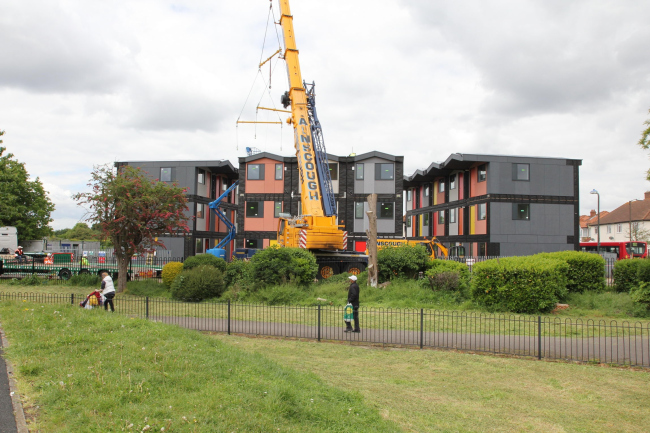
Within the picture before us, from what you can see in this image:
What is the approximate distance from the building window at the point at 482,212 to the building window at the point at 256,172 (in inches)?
679

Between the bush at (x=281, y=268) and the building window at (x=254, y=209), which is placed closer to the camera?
the bush at (x=281, y=268)

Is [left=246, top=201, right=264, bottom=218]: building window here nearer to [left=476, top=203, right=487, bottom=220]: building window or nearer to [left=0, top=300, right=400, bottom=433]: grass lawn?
[left=476, top=203, right=487, bottom=220]: building window

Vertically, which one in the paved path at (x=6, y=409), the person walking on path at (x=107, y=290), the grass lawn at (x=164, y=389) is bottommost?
the paved path at (x=6, y=409)

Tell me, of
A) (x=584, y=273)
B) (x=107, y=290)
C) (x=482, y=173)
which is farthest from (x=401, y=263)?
(x=482, y=173)

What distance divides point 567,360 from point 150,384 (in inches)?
337

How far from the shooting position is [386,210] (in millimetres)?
37125

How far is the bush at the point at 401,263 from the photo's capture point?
69.1 ft

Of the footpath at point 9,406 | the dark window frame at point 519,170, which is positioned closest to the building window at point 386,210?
the dark window frame at point 519,170

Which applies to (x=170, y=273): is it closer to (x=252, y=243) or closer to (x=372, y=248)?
(x=372, y=248)

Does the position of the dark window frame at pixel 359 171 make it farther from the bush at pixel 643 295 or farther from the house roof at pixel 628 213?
the house roof at pixel 628 213

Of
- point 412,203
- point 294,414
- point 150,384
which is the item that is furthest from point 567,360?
point 412,203

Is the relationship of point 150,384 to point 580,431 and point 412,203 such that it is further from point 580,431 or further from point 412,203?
point 412,203

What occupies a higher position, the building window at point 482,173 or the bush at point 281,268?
the building window at point 482,173

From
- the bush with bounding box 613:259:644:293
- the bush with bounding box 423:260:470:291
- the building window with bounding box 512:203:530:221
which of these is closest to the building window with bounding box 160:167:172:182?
the building window with bounding box 512:203:530:221
